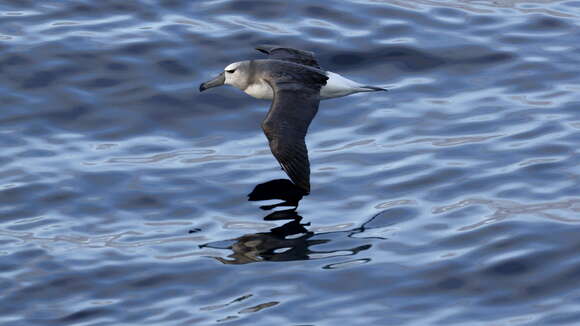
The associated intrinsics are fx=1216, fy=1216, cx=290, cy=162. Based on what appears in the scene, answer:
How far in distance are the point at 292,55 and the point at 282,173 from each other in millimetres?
2369

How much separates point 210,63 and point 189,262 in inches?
228

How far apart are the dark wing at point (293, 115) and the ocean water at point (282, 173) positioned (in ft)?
1.79

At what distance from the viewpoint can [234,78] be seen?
15.4 metres

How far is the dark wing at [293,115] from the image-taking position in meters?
13.3

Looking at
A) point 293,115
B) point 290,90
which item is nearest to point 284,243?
point 293,115

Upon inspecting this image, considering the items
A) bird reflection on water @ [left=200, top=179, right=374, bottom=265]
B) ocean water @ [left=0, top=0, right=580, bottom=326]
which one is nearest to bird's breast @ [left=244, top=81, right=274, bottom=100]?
ocean water @ [left=0, top=0, right=580, bottom=326]

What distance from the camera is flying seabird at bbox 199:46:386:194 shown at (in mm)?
13367

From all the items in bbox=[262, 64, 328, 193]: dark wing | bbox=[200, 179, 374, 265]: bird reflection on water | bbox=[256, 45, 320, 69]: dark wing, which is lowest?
bbox=[200, 179, 374, 265]: bird reflection on water

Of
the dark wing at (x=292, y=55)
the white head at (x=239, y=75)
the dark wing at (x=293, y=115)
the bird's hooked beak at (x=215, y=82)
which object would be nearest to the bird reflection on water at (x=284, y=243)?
the dark wing at (x=293, y=115)

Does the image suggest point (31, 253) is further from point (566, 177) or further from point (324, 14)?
point (324, 14)

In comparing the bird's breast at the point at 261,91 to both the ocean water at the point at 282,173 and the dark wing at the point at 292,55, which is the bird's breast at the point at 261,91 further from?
the dark wing at the point at 292,55

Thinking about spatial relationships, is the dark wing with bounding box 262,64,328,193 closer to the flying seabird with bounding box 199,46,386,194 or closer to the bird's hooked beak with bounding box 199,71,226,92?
the flying seabird with bounding box 199,46,386,194

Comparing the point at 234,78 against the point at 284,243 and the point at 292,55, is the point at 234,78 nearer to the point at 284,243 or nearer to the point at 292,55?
the point at 292,55

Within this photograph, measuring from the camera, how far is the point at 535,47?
58.6 ft
